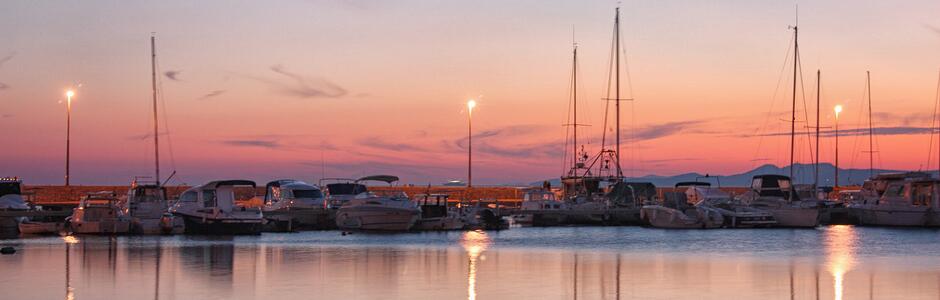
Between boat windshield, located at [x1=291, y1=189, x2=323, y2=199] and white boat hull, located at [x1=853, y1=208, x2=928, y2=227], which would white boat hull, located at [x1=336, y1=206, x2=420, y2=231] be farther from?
white boat hull, located at [x1=853, y1=208, x2=928, y2=227]

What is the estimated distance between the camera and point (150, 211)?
54938mm

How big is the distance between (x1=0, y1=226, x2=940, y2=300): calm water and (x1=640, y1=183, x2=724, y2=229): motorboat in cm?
1106

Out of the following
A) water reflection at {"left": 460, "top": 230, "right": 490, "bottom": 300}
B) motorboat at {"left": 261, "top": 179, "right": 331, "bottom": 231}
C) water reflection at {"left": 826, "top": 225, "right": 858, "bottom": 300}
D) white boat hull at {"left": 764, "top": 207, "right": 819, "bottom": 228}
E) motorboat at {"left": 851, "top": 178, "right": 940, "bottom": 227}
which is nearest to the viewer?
water reflection at {"left": 460, "top": 230, "right": 490, "bottom": 300}

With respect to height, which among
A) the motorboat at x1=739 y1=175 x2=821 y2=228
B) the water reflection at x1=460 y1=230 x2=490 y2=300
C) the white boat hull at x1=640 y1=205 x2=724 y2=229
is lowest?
the water reflection at x1=460 y1=230 x2=490 y2=300

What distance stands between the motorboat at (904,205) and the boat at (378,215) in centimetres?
2821

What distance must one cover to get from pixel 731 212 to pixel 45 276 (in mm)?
44078

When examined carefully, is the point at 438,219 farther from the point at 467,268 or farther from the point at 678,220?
the point at 467,268

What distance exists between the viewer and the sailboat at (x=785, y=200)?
65.6 m

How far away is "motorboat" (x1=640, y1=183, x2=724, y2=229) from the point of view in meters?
64.5

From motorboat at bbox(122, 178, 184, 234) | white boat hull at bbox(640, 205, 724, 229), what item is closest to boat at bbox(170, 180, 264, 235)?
motorboat at bbox(122, 178, 184, 234)

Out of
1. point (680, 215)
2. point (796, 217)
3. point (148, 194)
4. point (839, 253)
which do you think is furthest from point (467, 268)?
point (796, 217)

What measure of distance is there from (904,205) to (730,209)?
384 inches

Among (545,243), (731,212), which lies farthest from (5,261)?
(731,212)

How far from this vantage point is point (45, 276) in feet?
98.0
